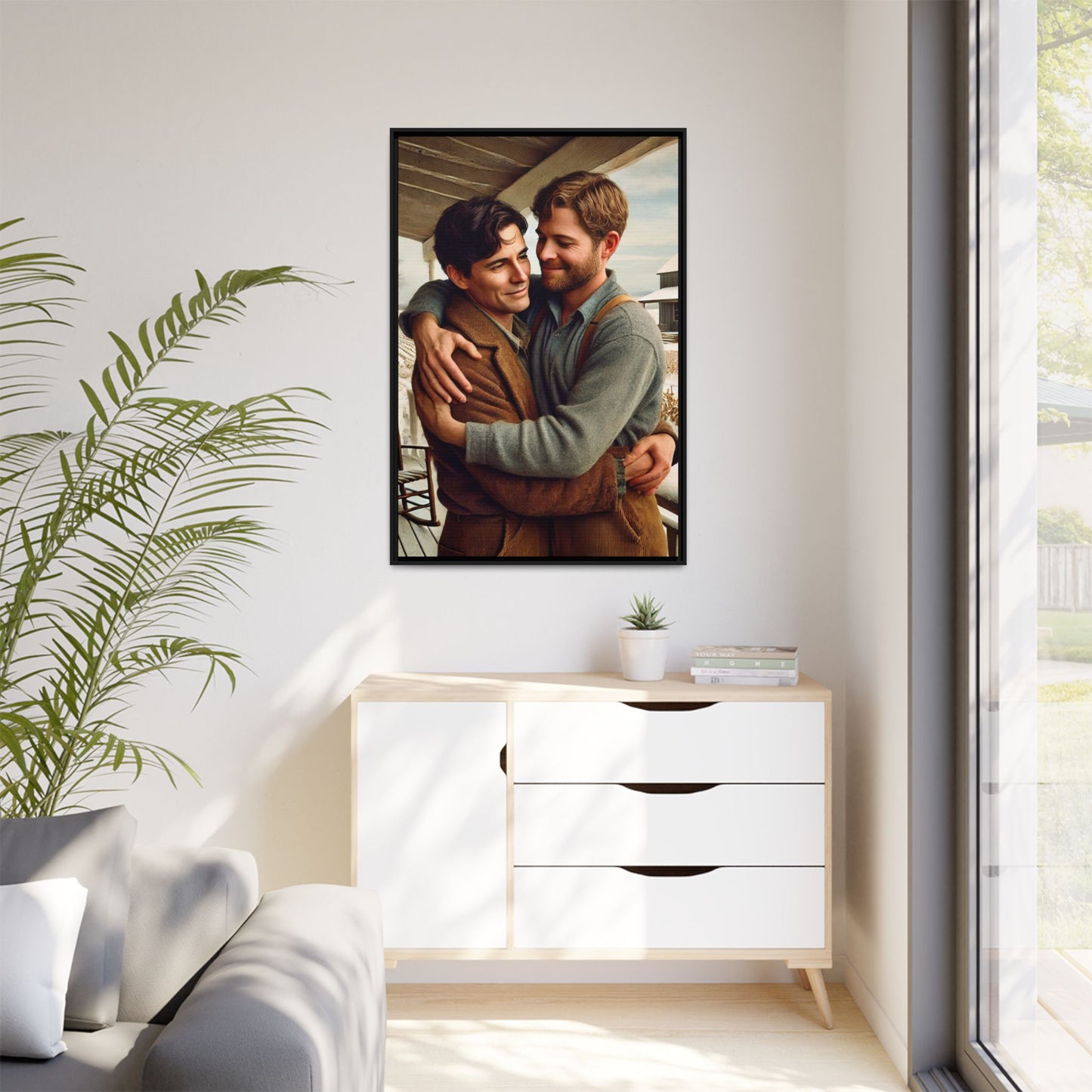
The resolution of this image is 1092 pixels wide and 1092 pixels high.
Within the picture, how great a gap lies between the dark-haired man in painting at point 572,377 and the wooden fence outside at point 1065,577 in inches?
43.4

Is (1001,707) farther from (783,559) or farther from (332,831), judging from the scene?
(332,831)

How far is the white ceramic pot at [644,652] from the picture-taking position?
2469 mm

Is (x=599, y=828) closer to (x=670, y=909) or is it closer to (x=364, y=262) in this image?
(x=670, y=909)

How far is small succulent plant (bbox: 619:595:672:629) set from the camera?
2504 mm

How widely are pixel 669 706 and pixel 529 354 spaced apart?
40.4 inches

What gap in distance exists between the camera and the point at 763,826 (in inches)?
91.4

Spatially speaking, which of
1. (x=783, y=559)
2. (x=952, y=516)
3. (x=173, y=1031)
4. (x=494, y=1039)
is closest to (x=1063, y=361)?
(x=952, y=516)

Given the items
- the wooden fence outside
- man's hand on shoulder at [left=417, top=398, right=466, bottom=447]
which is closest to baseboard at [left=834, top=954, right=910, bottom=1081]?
the wooden fence outside

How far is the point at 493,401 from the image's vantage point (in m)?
2.69

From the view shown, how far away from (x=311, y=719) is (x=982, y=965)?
5.68 ft

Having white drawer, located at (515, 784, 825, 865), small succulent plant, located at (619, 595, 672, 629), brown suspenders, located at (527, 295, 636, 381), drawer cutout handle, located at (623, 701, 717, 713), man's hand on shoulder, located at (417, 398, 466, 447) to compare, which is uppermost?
brown suspenders, located at (527, 295, 636, 381)

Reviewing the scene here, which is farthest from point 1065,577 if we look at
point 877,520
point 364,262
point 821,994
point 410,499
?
point 364,262

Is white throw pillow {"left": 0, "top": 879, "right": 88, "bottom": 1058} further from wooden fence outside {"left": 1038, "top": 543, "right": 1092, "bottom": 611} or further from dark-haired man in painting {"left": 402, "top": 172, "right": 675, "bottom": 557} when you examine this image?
wooden fence outside {"left": 1038, "top": 543, "right": 1092, "bottom": 611}

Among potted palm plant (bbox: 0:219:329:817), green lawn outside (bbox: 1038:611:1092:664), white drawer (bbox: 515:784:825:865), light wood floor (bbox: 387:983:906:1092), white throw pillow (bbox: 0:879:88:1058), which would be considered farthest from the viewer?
potted palm plant (bbox: 0:219:329:817)
